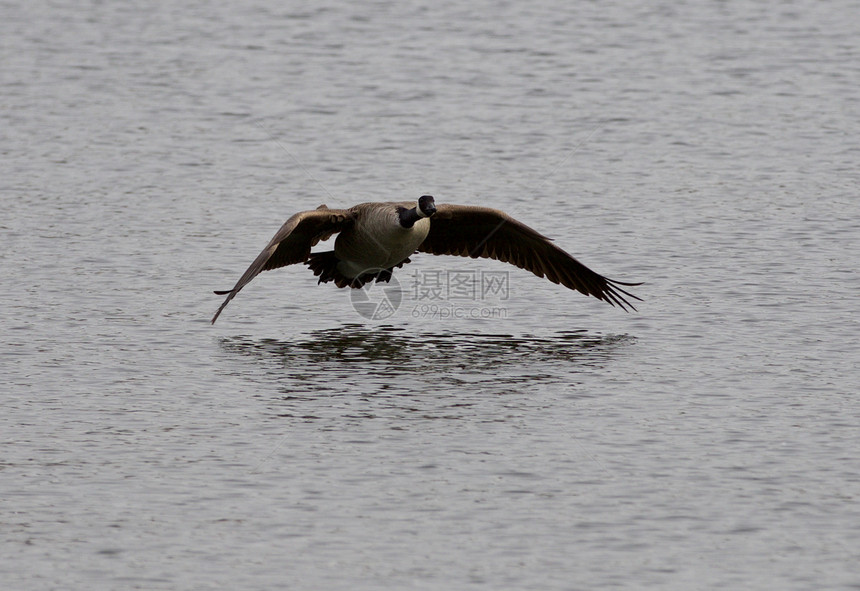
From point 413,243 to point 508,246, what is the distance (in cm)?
111

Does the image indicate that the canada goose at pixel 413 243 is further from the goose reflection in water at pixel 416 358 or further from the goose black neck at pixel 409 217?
the goose reflection in water at pixel 416 358

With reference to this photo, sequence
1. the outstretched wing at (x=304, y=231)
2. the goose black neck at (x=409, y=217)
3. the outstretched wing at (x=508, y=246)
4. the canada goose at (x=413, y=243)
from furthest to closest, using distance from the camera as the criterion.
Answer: the outstretched wing at (x=508, y=246) → the canada goose at (x=413, y=243) → the goose black neck at (x=409, y=217) → the outstretched wing at (x=304, y=231)

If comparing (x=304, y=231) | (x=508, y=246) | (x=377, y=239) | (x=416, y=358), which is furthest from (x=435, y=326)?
(x=304, y=231)

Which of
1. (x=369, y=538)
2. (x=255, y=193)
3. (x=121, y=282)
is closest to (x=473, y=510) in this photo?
(x=369, y=538)

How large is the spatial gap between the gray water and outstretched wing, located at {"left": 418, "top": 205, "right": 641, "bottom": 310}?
0.84 feet

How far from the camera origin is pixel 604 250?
12883mm

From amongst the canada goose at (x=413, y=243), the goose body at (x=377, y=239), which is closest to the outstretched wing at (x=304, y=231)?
the canada goose at (x=413, y=243)

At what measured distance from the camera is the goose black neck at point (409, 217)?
35.2ft

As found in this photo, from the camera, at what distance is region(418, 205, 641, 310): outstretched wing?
11.2m

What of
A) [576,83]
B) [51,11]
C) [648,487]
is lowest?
[648,487]

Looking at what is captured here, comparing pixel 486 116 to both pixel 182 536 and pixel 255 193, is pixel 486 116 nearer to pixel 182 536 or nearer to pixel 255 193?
pixel 255 193

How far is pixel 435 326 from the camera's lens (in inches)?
434

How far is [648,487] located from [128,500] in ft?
9.12

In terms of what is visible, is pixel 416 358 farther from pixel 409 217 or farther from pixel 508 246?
pixel 508 246
